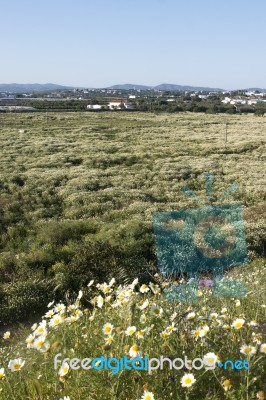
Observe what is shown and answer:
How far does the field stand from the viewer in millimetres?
2693

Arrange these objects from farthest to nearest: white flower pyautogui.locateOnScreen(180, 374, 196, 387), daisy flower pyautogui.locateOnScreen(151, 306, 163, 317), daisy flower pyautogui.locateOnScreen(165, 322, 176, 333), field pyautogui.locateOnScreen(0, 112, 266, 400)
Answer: daisy flower pyautogui.locateOnScreen(151, 306, 163, 317), daisy flower pyautogui.locateOnScreen(165, 322, 176, 333), field pyautogui.locateOnScreen(0, 112, 266, 400), white flower pyautogui.locateOnScreen(180, 374, 196, 387)

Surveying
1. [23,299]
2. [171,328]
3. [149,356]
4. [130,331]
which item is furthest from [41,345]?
[23,299]

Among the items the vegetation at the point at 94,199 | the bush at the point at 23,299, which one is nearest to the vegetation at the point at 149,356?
the vegetation at the point at 94,199

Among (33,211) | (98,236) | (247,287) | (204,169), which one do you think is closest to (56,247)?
(98,236)

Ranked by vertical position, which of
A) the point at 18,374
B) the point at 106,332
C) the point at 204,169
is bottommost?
the point at 204,169

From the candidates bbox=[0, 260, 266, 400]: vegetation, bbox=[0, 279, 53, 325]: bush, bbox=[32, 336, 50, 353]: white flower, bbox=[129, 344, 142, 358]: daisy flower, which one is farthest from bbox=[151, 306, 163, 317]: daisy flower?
bbox=[0, 279, 53, 325]: bush

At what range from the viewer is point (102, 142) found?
38094mm

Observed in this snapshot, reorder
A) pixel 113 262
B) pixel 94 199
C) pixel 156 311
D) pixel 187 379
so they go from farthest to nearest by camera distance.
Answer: pixel 94 199 → pixel 113 262 → pixel 156 311 → pixel 187 379

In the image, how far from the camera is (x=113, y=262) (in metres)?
10.3

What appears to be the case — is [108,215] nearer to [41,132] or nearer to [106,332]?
[106,332]

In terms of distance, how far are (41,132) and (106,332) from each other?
44465 mm

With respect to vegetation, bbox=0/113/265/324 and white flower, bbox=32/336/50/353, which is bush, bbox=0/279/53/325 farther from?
white flower, bbox=32/336/50/353

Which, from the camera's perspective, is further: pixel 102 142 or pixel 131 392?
pixel 102 142

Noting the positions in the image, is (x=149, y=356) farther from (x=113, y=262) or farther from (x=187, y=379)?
(x=113, y=262)
